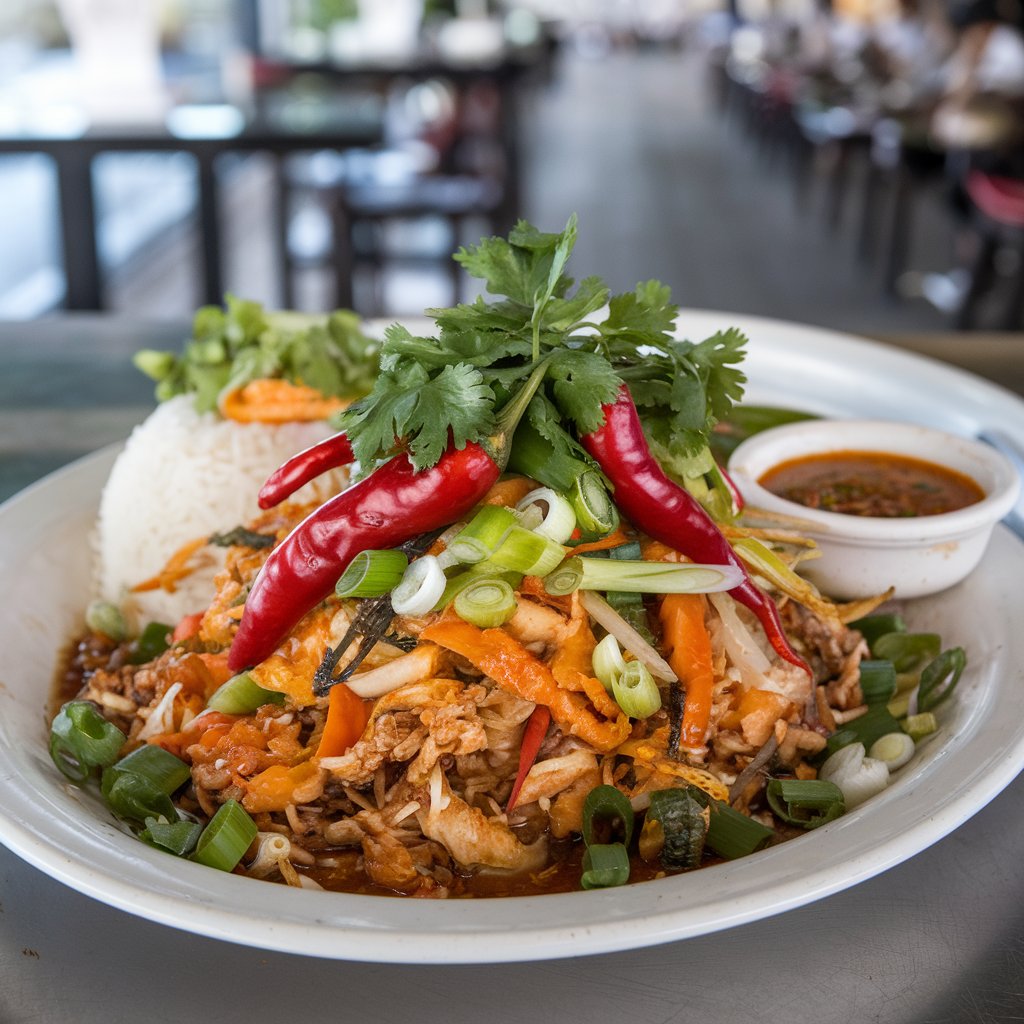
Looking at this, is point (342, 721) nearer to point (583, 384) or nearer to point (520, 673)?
point (520, 673)

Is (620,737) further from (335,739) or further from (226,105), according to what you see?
(226,105)

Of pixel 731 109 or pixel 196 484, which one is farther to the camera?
pixel 731 109

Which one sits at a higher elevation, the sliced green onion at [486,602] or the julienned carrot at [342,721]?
the sliced green onion at [486,602]

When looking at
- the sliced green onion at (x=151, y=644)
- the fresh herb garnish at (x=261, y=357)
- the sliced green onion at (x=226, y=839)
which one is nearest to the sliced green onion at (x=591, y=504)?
the sliced green onion at (x=226, y=839)

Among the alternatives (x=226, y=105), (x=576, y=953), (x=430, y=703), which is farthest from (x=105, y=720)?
(x=226, y=105)

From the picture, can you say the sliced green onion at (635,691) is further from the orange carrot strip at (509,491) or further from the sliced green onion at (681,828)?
the orange carrot strip at (509,491)

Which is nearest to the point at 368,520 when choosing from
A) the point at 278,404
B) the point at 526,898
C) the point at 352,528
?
the point at 352,528
